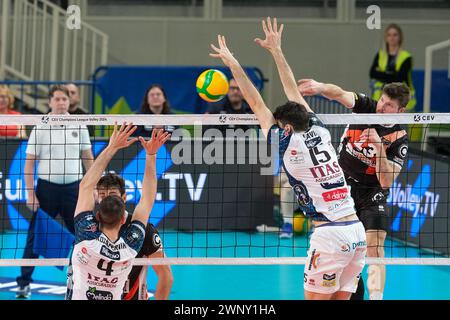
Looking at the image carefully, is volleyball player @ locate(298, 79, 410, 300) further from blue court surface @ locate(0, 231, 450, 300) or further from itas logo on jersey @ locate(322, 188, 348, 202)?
itas logo on jersey @ locate(322, 188, 348, 202)

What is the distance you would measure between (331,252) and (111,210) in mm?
1692

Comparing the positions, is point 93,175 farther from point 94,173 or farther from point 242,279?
point 242,279

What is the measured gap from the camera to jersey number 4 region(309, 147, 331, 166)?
7.03m

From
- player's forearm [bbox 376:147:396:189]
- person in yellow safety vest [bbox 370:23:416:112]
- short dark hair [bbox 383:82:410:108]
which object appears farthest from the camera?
person in yellow safety vest [bbox 370:23:416:112]

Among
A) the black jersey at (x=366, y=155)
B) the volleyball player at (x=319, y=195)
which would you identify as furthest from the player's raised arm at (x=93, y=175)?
the black jersey at (x=366, y=155)

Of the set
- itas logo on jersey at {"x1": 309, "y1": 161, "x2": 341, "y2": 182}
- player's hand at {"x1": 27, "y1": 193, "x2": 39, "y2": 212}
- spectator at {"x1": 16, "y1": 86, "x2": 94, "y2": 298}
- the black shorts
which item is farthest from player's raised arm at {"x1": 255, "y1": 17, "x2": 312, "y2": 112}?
player's hand at {"x1": 27, "y1": 193, "x2": 39, "y2": 212}

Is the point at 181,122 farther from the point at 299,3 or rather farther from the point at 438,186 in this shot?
the point at 299,3

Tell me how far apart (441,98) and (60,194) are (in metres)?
8.80

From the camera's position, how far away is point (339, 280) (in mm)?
7211

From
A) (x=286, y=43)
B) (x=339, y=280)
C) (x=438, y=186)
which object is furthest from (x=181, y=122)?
(x=286, y=43)

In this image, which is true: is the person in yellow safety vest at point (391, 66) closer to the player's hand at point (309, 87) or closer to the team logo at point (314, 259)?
the player's hand at point (309, 87)

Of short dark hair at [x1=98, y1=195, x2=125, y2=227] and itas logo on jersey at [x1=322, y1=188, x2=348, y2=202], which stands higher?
itas logo on jersey at [x1=322, y1=188, x2=348, y2=202]

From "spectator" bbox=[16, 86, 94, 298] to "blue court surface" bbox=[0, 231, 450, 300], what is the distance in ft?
1.94

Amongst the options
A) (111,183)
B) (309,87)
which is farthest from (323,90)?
(111,183)
